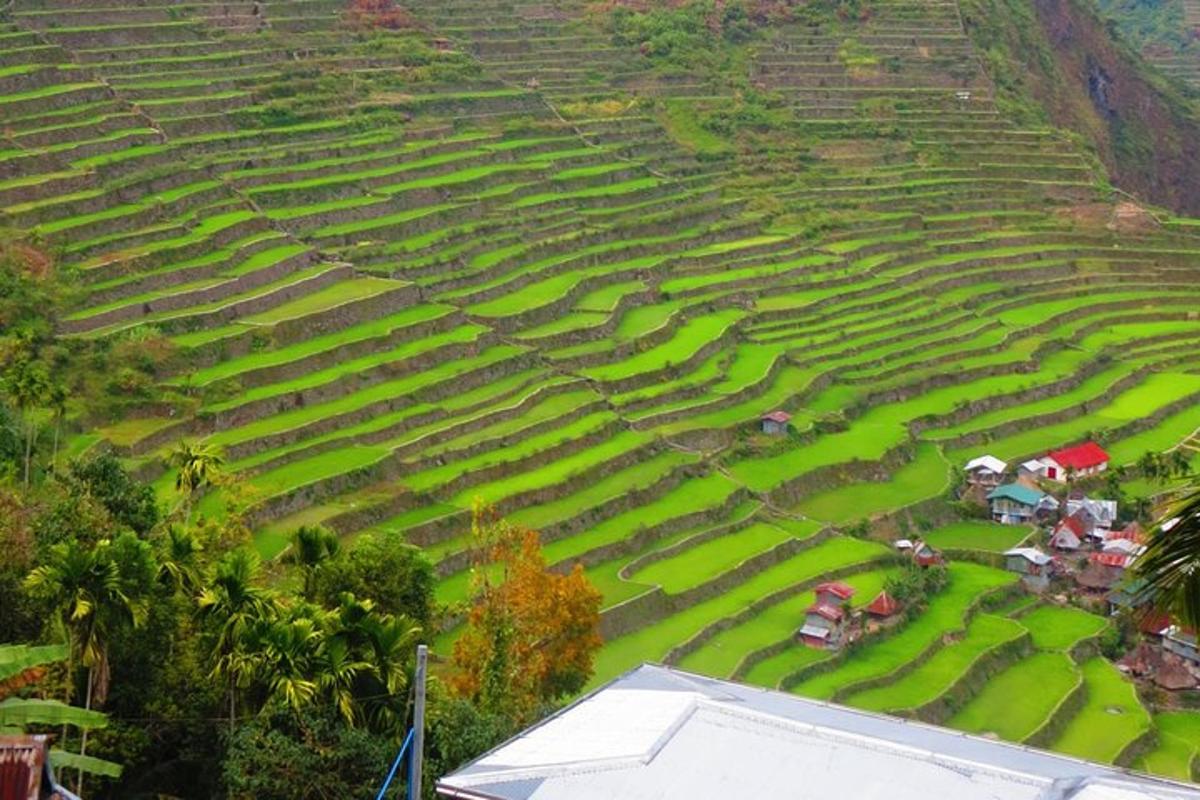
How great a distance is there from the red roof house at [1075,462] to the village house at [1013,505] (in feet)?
3.95

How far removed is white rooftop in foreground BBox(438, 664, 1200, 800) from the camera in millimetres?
11312

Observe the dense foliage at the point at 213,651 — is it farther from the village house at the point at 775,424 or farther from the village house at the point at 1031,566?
the village house at the point at 775,424

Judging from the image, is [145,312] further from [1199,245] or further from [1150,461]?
[1199,245]

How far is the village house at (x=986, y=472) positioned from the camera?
30.6 meters

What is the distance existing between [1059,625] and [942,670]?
3681mm

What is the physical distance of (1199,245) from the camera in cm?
4650

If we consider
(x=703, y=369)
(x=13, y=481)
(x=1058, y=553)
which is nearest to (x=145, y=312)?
(x=13, y=481)

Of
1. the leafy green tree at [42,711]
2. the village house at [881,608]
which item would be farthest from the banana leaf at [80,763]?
the village house at [881,608]

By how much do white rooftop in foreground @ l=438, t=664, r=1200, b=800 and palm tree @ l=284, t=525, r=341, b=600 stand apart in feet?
13.7

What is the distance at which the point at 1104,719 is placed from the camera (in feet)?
76.0

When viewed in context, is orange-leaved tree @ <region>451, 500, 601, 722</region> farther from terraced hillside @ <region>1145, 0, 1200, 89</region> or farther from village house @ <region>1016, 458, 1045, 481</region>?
terraced hillside @ <region>1145, 0, 1200, 89</region>

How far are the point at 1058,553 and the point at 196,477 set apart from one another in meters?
16.3

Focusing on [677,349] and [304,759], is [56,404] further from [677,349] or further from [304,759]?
[677,349]

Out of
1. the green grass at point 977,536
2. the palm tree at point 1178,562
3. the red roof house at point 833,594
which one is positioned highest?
the palm tree at point 1178,562
